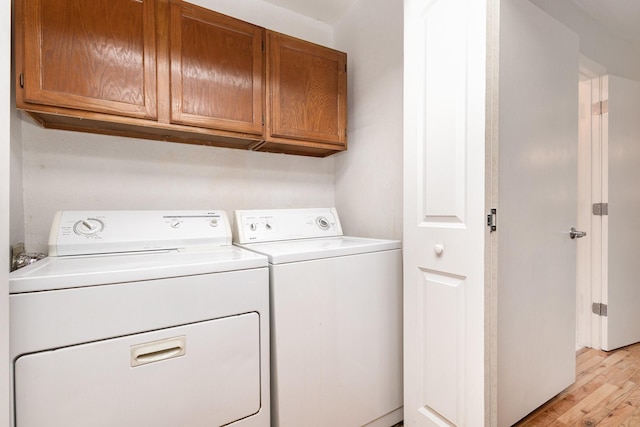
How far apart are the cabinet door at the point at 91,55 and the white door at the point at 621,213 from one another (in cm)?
316

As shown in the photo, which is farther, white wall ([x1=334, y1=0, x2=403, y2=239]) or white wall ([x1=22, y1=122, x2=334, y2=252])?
white wall ([x1=334, y1=0, x2=403, y2=239])

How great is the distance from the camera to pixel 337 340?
1326mm

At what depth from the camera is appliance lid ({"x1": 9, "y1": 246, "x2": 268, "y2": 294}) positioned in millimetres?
845

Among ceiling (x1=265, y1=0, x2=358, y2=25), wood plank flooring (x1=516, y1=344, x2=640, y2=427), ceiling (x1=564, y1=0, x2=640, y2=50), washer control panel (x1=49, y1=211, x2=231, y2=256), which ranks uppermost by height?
ceiling (x1=265, y1=0, x2=358, y2=25)

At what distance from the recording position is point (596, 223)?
7.36 feet

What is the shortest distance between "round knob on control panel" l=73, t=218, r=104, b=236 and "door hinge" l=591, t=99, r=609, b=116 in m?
3.44

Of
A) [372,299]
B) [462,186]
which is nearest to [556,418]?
[372,299]

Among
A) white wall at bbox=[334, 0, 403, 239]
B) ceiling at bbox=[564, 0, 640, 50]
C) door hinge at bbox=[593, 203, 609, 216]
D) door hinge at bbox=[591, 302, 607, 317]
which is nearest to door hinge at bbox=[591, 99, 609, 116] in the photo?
ceiling at bbox=[564, 0, 640, 50]

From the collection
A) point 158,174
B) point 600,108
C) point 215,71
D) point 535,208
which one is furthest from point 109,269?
point 600,108

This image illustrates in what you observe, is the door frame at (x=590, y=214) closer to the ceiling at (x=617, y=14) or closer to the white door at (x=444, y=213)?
the ceiling at (x=617, y=14)

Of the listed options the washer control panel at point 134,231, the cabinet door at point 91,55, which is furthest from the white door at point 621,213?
the cabinet door at point 91,55

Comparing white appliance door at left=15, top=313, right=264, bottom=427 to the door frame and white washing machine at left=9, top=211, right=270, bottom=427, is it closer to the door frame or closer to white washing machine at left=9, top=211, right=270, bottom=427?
white washing machine at left=9, top=211, right=270, bottom=427

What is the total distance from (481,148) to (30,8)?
186cm

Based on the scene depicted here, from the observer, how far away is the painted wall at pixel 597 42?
1.87 meters
